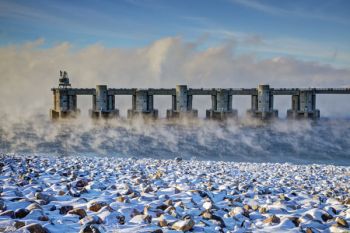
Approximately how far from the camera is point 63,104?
74.1 m

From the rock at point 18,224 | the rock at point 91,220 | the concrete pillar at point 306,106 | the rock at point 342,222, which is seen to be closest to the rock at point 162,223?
the rock at point 91,220

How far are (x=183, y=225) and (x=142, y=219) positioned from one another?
A: 69cm

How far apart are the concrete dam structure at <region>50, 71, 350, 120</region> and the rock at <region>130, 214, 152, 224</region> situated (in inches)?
2588

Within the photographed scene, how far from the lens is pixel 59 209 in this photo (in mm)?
5754

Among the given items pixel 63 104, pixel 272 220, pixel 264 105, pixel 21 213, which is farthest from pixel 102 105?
pixel 272 220

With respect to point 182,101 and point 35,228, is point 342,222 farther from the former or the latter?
point 182,101

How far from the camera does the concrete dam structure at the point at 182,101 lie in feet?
236

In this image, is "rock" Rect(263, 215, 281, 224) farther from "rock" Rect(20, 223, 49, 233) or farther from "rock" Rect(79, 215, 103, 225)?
"rock" Rect(20, 223, 49, 233)

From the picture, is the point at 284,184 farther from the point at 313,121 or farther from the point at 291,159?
the point at 313,121

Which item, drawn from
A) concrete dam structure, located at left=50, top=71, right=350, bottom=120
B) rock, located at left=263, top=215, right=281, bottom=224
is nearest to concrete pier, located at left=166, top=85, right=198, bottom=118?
concrete dam structure, located at left=50, top=71, right=350, bottom=120

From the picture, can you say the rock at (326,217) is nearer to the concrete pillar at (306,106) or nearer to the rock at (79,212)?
the rock at (79,212)

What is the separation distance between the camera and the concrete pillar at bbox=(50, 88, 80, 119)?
241 feet

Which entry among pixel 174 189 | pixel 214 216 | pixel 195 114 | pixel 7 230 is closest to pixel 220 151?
pixel 174 189

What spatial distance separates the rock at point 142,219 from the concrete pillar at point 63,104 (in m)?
71.3
